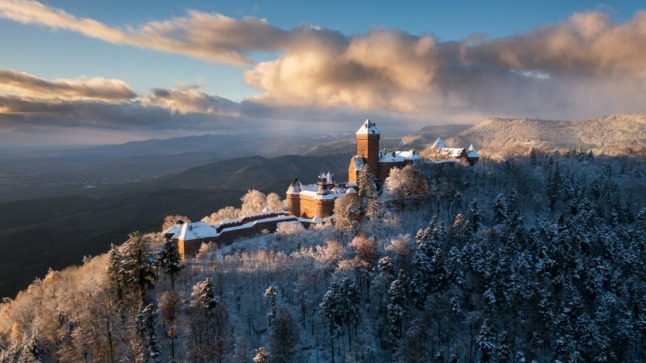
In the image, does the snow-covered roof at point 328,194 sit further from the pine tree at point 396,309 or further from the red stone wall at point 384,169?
Result: the pine tree at point 396,309

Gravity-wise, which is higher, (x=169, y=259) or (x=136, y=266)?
(x=136, y=266)

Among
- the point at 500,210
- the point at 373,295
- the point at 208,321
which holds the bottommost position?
the point at 373,295

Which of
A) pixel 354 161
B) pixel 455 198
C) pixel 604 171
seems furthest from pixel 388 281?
pixel 604 171

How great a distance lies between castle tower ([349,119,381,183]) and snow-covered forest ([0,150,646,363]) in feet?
31.8

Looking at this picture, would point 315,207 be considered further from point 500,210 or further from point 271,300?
point 500,210

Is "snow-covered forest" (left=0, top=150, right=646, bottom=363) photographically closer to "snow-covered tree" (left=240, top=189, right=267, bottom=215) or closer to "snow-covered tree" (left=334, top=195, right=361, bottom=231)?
"snow-covered tree" (left=334, top=195, right=361, bottom=231)

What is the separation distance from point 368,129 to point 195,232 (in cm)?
4792

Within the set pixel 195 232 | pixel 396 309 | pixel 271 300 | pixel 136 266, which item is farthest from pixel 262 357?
pixel 195 232

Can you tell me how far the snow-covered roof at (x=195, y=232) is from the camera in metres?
71.8

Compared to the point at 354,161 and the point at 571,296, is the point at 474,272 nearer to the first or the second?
the point at 571,296

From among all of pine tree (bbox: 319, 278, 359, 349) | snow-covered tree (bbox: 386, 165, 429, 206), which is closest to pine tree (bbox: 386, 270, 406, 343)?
pine tree (bbox: 319, 278, 359, 349)

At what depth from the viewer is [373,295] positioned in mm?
67188

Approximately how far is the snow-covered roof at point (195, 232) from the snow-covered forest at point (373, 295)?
3.82m

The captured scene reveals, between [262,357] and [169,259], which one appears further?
[169,259]
